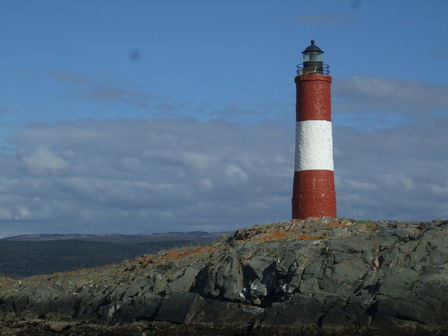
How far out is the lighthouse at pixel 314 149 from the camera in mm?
42594

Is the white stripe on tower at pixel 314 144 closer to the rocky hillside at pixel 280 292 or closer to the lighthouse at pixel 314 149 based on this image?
the lighthouse at pixel 314 149

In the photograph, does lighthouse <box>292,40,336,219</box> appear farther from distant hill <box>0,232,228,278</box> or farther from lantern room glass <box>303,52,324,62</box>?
distant hill <box>0,232,228,278</box>

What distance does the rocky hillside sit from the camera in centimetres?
2978

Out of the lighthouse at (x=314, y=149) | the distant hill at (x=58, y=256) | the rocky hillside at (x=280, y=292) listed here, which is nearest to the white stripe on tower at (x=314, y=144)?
the lighthouse at (x=314, y=149)

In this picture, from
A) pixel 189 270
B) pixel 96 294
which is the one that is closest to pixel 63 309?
pixel 96 294

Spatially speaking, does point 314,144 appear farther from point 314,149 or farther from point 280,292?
point 280,292

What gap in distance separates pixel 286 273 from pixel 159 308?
4861 mm

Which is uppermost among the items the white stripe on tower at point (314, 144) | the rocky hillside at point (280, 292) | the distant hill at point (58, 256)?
the white stripe on tower at point (314, 144)

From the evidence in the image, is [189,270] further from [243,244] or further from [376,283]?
[376,283]

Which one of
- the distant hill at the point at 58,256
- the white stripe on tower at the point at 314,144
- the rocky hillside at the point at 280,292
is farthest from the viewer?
the distant hill at the point at 58,256

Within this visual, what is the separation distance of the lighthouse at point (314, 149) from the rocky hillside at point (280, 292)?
9.31 feet

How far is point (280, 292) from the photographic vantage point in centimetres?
3250

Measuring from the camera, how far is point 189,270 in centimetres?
3622

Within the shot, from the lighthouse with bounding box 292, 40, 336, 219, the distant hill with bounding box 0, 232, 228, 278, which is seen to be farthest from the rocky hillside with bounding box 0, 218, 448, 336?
the distant hill with bounding box 0, 232, 228, 278
